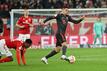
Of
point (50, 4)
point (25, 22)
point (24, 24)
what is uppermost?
point (25, 22)

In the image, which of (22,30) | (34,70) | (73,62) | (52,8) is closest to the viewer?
(34,70)

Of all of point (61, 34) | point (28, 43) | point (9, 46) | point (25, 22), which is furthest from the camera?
point (25, 22)

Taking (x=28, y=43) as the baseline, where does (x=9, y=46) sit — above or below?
below

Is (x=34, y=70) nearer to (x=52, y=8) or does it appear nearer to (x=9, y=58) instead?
(x=9, y=58)

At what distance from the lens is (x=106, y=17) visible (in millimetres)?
25375

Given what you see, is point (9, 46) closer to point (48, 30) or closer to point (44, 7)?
point (48, 30)

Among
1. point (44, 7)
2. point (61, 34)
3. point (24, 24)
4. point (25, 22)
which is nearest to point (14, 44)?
point (61, 34)

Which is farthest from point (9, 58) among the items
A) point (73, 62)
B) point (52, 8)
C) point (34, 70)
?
point (52, 8)

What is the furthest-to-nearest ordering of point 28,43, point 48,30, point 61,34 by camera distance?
point 48,30
point 61,34
point 28,43

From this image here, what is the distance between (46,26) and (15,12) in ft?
6.00

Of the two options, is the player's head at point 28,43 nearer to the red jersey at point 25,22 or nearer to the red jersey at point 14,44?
the red jersey at point 14,44

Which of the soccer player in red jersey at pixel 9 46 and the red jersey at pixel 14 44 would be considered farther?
the red jersey at pixel 14 44

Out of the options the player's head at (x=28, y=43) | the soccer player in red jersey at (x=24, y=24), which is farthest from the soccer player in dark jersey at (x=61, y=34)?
the soccer player in red jersey at (x=24, y=24)

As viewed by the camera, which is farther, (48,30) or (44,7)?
(44,7)
